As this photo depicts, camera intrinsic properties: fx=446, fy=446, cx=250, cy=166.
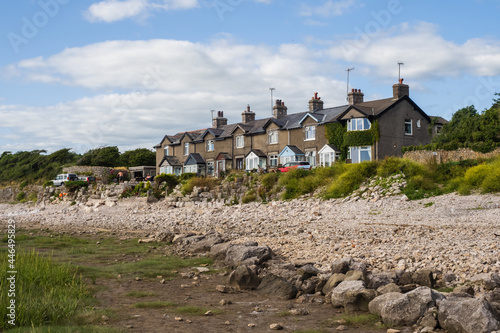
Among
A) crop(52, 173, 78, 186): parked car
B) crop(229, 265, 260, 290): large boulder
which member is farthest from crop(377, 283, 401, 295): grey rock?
crop(52, 173, 78, 186): parked car

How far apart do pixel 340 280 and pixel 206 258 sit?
663 cm

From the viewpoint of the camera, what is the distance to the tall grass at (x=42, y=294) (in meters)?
8.26

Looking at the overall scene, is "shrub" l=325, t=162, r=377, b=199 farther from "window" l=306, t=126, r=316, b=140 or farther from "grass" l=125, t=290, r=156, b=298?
"grass" l=125, t=290, r=156, b=298

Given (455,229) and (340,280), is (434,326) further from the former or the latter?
(455,229)

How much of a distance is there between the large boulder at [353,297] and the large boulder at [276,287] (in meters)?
1.22

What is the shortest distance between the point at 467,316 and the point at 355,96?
3913 cm

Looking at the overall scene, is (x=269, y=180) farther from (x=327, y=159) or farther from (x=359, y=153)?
(x=359, y=153)

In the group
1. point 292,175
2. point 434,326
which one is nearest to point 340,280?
point 434,326

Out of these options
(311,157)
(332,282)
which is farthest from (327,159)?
(332,282)

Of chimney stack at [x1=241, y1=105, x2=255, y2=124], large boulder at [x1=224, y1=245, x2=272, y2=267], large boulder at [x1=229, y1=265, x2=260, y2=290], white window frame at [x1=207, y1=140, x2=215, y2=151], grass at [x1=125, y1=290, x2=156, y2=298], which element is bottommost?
grass at [x1=125, y1=290, x2=156, y2=298]

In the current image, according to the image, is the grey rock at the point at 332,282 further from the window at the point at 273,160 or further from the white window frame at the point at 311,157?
the window at the point at 273,160

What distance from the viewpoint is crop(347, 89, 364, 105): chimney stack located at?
1768 inches

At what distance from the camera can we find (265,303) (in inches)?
415

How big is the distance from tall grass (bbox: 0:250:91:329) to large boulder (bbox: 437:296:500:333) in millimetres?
7098
